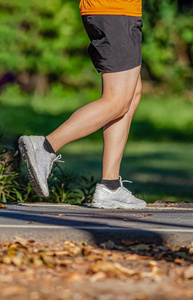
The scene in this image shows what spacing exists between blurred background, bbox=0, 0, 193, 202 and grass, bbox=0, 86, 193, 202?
3cm

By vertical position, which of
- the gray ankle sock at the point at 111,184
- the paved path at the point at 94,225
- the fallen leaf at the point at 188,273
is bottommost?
the fallen leaf at the point at 188,273

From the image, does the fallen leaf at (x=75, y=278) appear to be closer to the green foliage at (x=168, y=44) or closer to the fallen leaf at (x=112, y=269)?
the fallen leaf at (x=112, y=269)

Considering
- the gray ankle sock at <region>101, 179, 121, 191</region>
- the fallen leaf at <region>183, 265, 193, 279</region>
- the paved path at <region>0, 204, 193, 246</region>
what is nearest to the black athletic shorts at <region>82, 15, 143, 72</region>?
the gray ankle sock at <region>101, 179, 121, 191</region>

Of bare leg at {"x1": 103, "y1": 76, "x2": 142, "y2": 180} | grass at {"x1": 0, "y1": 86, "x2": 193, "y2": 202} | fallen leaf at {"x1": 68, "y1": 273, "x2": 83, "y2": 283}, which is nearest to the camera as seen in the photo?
fallen leaf at {"x1": 68, "y1": 273, "x2": 83, "y2": 283}

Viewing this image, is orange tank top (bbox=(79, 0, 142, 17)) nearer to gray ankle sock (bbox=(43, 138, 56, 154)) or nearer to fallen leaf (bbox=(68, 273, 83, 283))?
gray ankle sock (bbox=(43, 138, 56, 154))

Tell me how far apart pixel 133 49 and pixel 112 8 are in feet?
0.93

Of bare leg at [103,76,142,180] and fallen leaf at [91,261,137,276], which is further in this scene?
bare leg at [103,76,142,180]

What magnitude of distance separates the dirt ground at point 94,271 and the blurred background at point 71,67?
34.5 ft

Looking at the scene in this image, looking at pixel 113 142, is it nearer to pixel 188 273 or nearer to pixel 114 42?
pixel 114 42

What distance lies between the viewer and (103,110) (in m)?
4.27

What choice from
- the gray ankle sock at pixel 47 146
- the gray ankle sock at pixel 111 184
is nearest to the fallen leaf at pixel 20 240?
the gray ankle sock at pixel 47 146

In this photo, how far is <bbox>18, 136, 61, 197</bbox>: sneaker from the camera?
13.5 ft

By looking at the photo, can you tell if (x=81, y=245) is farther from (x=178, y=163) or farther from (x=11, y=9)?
(x=11, y=9)

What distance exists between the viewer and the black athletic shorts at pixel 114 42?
425 cm
